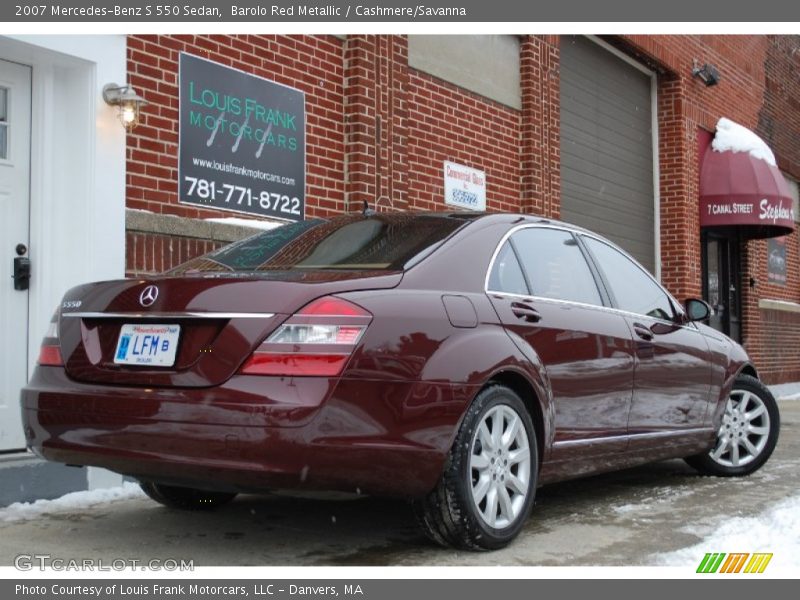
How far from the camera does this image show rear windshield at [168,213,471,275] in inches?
170

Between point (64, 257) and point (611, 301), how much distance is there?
10.7 ft

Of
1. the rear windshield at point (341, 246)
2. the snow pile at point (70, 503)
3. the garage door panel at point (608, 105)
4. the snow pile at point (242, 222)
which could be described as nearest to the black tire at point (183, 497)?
the snow pile at point (70, 503)

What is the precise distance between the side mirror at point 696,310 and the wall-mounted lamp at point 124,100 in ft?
11.9

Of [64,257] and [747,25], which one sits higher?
[747,25]

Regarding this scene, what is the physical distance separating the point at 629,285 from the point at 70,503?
327cm

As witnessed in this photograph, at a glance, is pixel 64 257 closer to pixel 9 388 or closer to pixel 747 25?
pixel 9 388

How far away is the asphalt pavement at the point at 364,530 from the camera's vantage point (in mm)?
4164

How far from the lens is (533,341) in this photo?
4.62 metres

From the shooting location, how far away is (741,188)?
14.4m

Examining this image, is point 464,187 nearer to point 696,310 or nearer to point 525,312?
point 696,310

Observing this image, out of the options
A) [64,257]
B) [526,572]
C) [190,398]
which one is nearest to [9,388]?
[64,257]

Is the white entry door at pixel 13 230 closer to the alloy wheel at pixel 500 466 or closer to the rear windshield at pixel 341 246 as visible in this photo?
the rear windshield at pixel 341 246

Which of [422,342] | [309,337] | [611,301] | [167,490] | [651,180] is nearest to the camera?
[309,337]

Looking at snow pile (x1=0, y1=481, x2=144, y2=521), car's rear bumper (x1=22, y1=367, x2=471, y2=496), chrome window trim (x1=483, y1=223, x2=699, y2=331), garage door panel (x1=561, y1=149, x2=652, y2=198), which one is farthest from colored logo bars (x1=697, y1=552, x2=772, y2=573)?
garage door panel (x1=561, y1=149, x2=652, y2=198)
